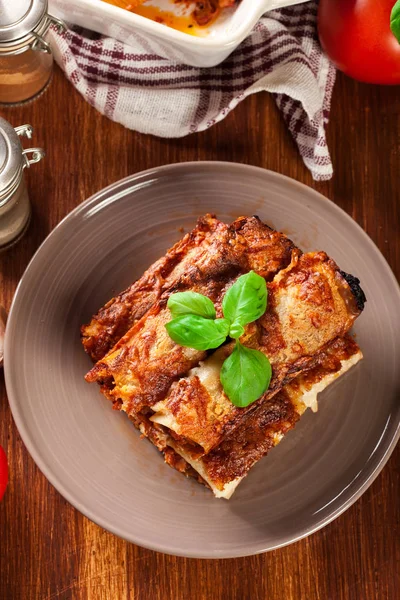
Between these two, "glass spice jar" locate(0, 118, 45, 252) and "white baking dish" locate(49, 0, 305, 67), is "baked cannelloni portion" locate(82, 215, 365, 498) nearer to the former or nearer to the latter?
"glass spice jar" locate(0, 118, 45, 252)

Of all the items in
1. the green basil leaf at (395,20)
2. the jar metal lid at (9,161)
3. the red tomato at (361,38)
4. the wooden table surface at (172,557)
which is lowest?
the wooden table surface at (172,557)

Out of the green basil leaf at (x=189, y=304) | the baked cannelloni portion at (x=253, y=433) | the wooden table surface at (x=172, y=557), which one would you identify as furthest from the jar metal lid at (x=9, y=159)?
the baked cannelloni portion at (x=253, y=433)

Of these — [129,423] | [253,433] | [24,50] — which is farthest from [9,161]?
[253,433]

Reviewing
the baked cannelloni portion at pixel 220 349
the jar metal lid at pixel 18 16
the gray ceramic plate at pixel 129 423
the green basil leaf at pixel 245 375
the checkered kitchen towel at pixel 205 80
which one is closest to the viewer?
the green basil leaf at pixel 245 375

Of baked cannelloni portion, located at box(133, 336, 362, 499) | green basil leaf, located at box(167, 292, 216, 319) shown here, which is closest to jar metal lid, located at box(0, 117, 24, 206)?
green basil leaf, located at box(167, 292, 216, 319)

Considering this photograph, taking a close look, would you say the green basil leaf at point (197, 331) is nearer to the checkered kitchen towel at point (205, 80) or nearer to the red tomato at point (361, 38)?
the checkered kitchen towel at point (205, 80)

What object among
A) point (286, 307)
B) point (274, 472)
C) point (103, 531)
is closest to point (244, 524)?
point (274, 472)

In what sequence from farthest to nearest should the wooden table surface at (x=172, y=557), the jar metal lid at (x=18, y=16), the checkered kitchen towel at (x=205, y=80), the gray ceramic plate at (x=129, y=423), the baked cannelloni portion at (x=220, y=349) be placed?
the checkered kitchen towel at (x=205, y=80), the wooden table surface at (x=172, y=557), the gray ceramic plate at (x=129, y=423), the jar metal lid at (x=18, y=16), the baked cannelloni portion at (x=220, y=349)

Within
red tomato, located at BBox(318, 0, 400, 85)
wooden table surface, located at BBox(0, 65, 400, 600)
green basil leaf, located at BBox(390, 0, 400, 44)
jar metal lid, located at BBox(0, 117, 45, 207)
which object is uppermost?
green basil leaf, located at BBox(390, 0, 400, 44)
